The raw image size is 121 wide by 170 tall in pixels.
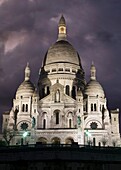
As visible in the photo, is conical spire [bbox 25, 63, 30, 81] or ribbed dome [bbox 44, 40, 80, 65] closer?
conical spire [bbox 25, 63, 30, 81]

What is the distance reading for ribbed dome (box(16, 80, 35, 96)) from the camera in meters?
96.1

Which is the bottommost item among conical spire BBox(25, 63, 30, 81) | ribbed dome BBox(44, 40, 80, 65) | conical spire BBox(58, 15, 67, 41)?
conical spire BBox(25, 63, 30, 81)

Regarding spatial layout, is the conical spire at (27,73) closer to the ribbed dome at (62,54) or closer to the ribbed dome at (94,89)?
the ribbed dome at (62,54)

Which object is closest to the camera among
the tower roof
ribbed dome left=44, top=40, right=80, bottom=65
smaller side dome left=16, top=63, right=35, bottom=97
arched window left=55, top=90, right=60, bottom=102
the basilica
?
the basilica

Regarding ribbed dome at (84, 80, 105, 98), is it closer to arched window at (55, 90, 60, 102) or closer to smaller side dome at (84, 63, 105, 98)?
smaller side dome at (84, 63, 105, 98)

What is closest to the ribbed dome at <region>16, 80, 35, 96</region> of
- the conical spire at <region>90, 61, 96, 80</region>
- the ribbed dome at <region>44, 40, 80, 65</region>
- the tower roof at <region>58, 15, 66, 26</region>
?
the ribbed dome at <region>44, 40, 80, 65</region>

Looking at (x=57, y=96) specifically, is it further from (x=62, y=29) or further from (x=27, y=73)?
(x=62, y=29)

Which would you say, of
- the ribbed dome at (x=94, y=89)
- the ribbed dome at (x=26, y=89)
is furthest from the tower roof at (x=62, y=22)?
the ribbed dome at (x=26, y=89)

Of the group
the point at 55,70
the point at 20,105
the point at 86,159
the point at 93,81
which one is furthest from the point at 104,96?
the point at 86,159

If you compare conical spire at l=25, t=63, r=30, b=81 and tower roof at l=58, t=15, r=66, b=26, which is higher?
tower roof at l=58, t=15, r=66, b=26

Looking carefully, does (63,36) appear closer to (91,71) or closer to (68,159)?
(91,71)

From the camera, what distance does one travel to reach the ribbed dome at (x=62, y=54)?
10281 cm

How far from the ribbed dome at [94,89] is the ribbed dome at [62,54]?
366 inches

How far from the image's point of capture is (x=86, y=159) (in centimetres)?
4522
